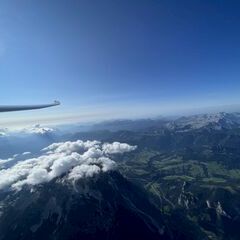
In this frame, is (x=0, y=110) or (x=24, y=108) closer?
(x=0, y=110)
